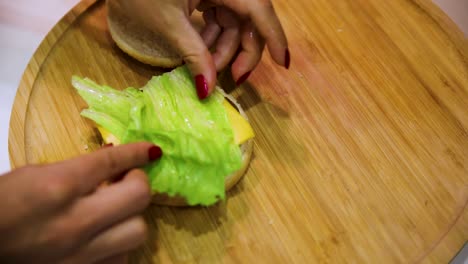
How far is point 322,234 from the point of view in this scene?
1.76 m

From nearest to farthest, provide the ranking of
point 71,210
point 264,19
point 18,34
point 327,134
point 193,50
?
point 71,210, point 193,50, point 264,19, point 327,134, point 18,34

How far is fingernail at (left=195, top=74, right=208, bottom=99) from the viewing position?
176cm

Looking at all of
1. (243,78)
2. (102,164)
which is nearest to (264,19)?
(243,78)

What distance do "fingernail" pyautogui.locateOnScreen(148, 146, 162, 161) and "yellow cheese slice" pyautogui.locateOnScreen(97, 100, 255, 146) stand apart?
26 cm

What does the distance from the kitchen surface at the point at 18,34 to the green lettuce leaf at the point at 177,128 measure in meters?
0.56

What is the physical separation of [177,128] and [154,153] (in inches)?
11.1

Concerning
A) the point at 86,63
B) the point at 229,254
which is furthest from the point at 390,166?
the point at 86,63

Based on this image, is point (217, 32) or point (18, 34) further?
point (18, 34)

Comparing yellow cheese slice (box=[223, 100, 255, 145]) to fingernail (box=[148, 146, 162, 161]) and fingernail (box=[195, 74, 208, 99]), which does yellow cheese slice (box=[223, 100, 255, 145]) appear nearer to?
fingernail (box=[195, 74, 208, 99])

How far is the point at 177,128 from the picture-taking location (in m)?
1.74

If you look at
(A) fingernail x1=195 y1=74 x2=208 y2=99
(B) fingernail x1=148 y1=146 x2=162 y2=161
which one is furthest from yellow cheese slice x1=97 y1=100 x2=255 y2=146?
(B) fingernail x1=148 y1=146 x2=162 y2=161

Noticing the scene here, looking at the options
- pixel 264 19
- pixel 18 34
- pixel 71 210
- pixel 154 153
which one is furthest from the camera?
pixel 18 34

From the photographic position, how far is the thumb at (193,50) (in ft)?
5.69

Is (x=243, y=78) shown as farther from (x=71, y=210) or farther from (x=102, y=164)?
(x=71, y=210)
